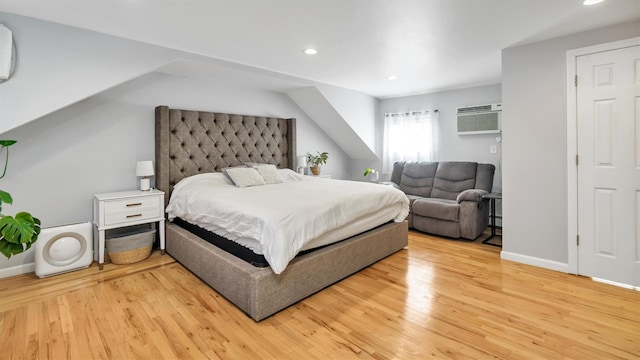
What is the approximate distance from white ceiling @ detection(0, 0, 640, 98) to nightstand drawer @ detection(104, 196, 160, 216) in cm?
154

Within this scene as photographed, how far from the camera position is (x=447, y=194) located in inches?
176

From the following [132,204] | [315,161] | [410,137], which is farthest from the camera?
[410,137]

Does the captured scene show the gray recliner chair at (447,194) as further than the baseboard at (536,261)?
Yes

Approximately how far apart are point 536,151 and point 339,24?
7.30ft

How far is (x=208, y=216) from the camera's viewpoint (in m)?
2.62

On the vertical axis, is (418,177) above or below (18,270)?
above

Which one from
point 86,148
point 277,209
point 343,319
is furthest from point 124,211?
point 343,319

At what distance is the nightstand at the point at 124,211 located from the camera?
9.29 ft

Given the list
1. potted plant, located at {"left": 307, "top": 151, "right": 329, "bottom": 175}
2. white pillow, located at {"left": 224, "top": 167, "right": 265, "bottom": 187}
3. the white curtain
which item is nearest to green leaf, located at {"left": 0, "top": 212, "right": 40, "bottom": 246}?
white pillow, located at {"left": 224, "top": 167, "right": 265, "bottom": 187}

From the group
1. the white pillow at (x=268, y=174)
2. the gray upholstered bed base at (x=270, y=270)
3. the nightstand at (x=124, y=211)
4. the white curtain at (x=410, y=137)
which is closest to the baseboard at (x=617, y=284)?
the gray upholstered bed base at (x=270, y=270)

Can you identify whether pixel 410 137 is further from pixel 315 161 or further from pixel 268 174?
pixel 268 174

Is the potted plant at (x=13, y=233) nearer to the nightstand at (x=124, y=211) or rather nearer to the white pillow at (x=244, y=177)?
the nightstand at (x=124, y=211)

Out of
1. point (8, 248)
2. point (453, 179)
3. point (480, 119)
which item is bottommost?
point (8, 248)

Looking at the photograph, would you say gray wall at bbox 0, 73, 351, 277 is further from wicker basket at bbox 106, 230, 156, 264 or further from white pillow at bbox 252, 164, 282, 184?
white pillow at bbox 252, 164, 282, 184
